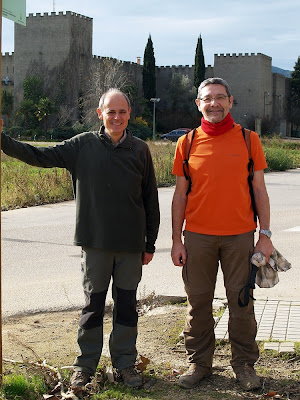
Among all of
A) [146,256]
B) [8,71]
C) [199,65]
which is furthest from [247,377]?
[199,65]

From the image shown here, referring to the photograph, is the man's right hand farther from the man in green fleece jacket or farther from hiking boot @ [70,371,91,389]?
hiking boot @ [70,371,91,389]

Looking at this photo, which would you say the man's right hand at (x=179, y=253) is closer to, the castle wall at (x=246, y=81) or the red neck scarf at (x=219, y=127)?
the red neck scarf at (x=219, y=127)

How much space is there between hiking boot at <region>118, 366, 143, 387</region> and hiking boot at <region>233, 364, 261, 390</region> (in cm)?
64

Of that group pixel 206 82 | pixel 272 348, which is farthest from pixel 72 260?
pixel 206 82

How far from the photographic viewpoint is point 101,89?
5069 centimetres

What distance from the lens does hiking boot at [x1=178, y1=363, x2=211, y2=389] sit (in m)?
4.49

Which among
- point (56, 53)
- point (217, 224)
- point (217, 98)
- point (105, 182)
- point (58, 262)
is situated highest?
point (56, 53)

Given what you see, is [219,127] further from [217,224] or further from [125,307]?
[125,307]

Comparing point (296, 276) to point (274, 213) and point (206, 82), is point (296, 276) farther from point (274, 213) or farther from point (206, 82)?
point (274, 213)

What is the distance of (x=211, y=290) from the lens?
4.62 metres

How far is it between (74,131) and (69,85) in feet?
20.5

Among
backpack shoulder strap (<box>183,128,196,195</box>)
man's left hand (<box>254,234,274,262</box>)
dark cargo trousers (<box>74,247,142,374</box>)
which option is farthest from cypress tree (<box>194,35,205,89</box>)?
dark cargo trousers (<box>74,247,142,374</box>)

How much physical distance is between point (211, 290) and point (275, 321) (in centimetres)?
146

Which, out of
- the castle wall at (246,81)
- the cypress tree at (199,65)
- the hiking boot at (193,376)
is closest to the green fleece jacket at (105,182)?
the hiking boot at (193,376)
